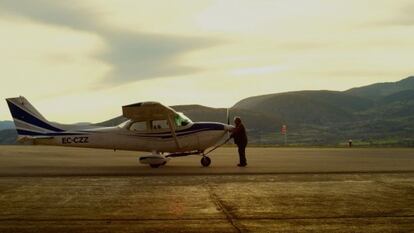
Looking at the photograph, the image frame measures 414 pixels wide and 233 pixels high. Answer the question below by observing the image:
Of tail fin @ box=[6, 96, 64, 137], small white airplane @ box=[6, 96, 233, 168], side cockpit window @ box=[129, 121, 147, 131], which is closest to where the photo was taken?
Answer: small white airplane @ box=[6, 96, 233, 168]

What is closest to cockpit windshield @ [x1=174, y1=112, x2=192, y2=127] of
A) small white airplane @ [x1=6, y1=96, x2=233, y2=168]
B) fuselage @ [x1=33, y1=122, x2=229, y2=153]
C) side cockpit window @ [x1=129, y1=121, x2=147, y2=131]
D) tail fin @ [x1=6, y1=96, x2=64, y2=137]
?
small white airplane @ [x1=6, y1=96, x2=233, y2=168]

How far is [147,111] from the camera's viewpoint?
67.2 feet

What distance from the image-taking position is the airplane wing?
19844mm

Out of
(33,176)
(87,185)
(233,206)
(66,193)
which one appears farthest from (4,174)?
(233,206)

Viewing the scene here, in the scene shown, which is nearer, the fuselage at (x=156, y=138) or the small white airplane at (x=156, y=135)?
the small white airplane at (x=156, y=135)

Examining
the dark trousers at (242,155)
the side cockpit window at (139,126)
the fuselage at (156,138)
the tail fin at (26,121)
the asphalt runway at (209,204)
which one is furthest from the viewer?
the tail fin at (26,121)


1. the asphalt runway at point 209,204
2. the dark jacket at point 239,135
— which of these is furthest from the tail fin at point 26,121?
the dark jacket at point 239,135

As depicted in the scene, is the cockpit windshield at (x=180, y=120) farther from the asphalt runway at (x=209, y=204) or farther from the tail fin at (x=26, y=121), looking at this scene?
the asphalt runway at (x=209, y=204)

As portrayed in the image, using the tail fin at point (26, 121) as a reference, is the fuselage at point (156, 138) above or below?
below

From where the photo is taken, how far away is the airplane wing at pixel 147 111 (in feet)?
65.1

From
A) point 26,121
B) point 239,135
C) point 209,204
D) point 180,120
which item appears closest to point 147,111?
point 180,120

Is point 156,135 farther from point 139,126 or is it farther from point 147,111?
point 147,111

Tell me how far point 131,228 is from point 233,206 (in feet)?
8.46

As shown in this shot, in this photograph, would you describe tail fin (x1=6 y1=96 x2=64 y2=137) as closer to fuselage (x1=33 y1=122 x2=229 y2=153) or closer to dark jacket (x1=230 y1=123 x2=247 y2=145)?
fuselage (x1=33 y1=122 x2=229 y2=153)
